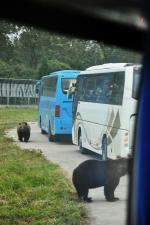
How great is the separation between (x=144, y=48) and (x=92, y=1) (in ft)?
0.99

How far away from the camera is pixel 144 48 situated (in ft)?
7.77

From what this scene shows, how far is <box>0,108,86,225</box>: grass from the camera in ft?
21.7

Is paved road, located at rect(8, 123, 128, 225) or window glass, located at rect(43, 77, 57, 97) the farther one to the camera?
window glass, located at rect(43, 77, 57, 97)

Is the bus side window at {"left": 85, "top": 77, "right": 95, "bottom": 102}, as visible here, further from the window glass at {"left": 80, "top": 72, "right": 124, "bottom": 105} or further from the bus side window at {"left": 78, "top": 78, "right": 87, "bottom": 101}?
the bus side window at {"left": 78, "top": 78, "right": 87, "bottom": 101}

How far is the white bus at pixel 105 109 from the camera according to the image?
36.1 feet

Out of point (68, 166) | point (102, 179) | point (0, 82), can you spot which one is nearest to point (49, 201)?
point (102, 179)

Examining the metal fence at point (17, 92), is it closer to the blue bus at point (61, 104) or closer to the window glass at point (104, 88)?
the blue bus at point (61, 104)

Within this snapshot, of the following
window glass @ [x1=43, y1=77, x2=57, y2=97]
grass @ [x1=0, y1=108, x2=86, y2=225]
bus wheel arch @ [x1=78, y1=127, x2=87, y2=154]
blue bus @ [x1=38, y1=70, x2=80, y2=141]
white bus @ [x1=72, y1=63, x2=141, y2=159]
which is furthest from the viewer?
window glass @ [x1=43, y1=77, x2=57, y2=97]

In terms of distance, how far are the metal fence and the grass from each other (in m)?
15.7

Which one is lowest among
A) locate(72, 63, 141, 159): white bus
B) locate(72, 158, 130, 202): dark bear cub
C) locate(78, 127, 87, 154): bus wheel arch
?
locate(78, 127, 87, 154): bus wheel arch

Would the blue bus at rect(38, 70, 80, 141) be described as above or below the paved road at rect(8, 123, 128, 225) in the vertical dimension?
above

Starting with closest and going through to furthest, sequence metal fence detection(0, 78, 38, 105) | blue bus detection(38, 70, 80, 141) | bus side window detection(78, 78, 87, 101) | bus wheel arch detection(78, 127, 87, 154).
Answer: bus side window detection(78, 78, 87, 101) < bus wheel arch detection(78, 127, 87, 154) < blue bus detection(38, 70, 80, 141) < metal fence detection(0, 78, 38, 105)

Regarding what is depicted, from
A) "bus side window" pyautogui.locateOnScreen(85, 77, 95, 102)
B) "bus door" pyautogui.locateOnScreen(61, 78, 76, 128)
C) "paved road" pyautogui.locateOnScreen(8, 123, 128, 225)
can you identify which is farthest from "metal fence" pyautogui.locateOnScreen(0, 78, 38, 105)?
"paved road" pyautogui.locateOnScreen(8, 123, 128, 225)

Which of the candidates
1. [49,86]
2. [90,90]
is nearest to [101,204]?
[90,90]
